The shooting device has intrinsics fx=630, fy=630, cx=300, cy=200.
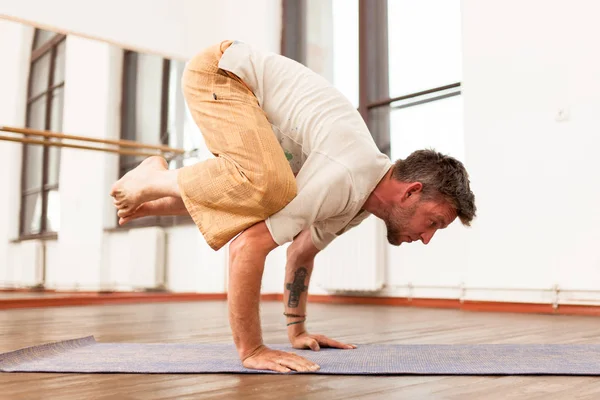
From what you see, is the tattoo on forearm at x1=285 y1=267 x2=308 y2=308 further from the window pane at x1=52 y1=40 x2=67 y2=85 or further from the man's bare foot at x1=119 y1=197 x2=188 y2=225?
the window pane at x1=52 y1=40 x2=67 y2=85

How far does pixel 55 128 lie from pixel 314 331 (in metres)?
2.94

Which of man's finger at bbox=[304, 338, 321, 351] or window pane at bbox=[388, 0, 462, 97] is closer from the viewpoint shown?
man's finger at bbox=[304, 338, 321, 351]

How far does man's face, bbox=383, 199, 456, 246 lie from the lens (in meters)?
1.70

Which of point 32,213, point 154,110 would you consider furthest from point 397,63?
point 32,213

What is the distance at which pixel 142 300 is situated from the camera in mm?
5023

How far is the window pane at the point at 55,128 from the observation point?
4.62 meters

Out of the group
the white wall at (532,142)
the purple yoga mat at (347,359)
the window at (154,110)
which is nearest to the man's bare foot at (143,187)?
the purple yoga mat at (347,359)

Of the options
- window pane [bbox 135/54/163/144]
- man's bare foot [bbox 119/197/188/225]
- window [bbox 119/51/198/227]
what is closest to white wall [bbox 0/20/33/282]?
window [bbox 119/51/198/227]

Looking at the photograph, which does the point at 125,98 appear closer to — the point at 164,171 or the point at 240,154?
the point at 164,171

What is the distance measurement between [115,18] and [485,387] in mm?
4708

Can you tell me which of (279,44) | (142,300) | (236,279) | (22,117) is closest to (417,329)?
(236,279)

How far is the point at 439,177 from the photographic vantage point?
1672 mm

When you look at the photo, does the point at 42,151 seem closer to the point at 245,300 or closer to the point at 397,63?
the point at 397,63

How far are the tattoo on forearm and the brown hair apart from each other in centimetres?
47
